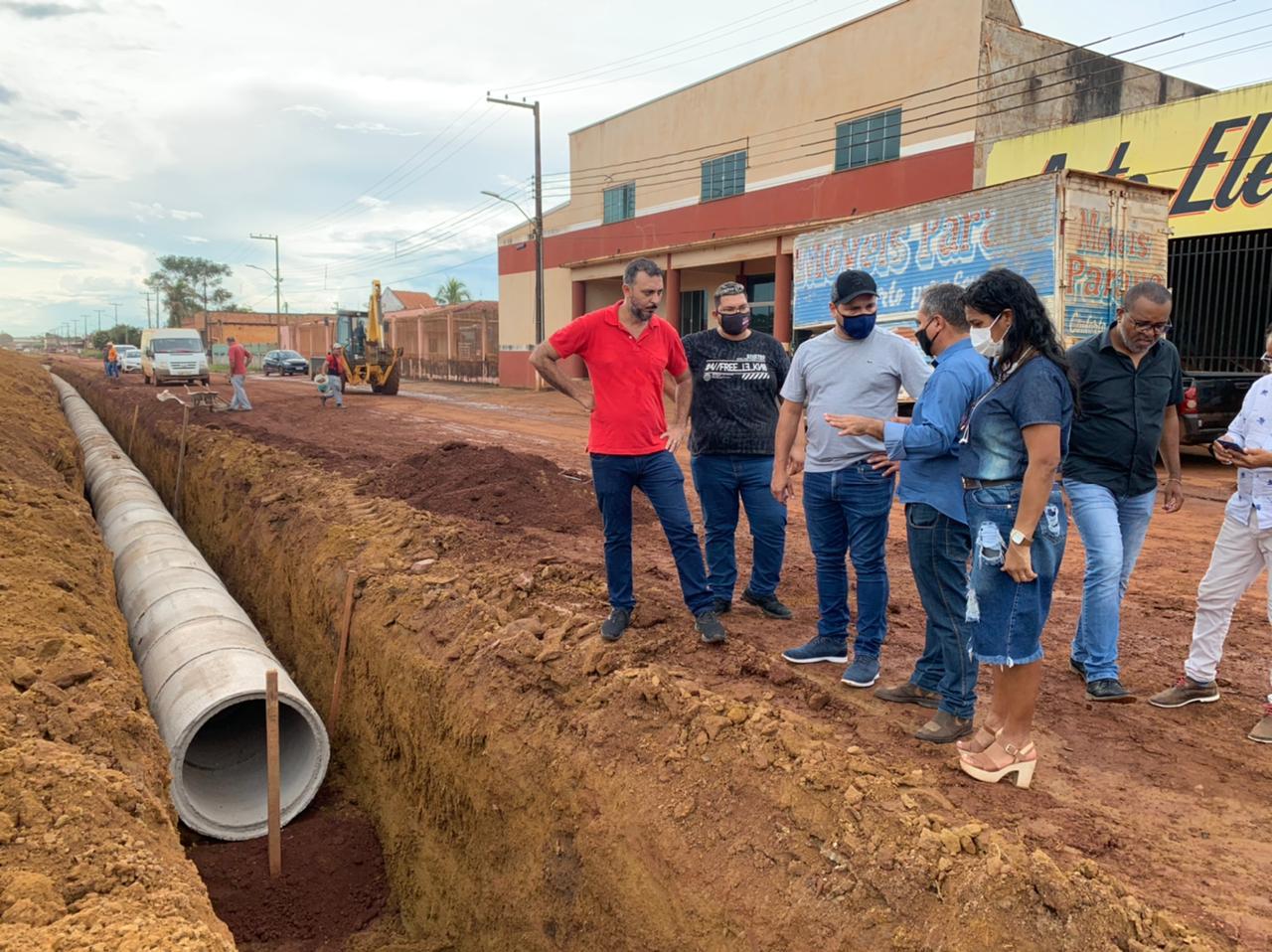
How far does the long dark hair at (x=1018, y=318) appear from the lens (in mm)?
2941

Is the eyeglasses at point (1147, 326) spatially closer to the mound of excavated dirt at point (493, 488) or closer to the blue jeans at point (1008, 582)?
the blue jeans at point (1008, 582)

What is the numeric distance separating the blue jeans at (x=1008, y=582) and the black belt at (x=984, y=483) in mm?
10

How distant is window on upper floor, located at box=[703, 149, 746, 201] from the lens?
2398 cm

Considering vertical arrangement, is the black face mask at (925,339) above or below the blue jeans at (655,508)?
above

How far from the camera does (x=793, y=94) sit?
22328mm

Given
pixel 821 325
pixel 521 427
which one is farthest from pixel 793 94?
pixel 521 427

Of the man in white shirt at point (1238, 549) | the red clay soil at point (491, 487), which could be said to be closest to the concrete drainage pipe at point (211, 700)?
the red clay soil at point (491, 487)

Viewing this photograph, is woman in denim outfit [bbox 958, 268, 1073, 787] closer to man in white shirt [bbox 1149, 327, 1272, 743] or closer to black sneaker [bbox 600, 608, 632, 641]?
man in white shirt [bbox 1149, 327, 1272, 743]

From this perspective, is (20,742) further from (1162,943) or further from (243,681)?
(1162,943)

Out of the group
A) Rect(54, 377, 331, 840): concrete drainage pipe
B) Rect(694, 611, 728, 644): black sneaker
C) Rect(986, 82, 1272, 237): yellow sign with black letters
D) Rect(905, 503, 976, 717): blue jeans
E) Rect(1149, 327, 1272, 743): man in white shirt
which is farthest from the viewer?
Rect(986, 82, 1272, 237): yellow sign with black letters

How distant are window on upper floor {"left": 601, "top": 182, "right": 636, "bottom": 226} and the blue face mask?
84.2ft

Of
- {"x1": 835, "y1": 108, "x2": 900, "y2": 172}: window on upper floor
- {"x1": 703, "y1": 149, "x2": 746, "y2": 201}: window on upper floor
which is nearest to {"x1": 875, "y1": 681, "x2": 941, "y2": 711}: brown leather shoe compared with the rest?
{"x1": 835, "y1": 108, "x2": 900, "y2": 172}: window on upper floor

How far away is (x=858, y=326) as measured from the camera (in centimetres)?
384

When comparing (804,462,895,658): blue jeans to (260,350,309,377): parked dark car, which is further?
(260,350,309,377): parked dark car
